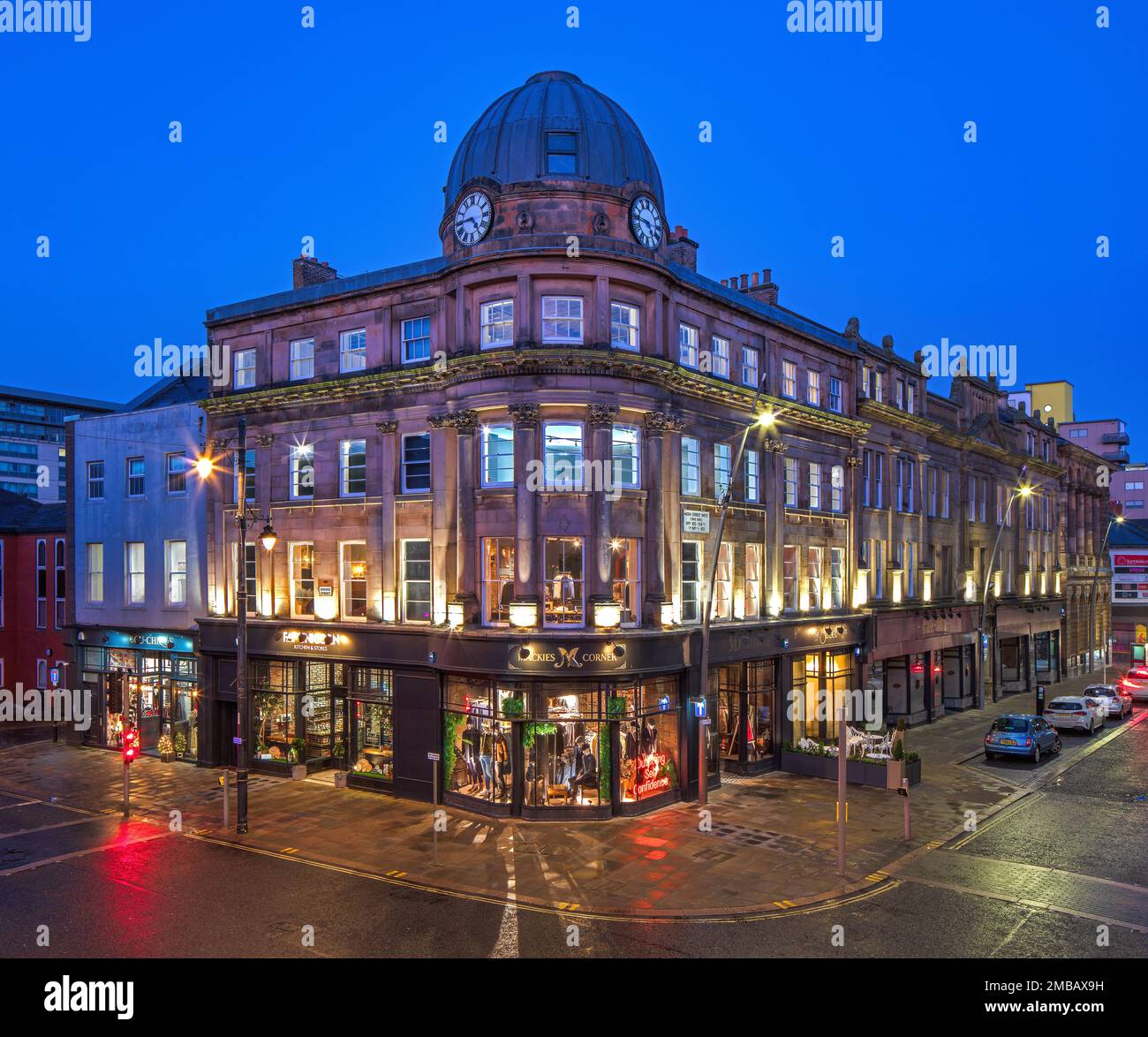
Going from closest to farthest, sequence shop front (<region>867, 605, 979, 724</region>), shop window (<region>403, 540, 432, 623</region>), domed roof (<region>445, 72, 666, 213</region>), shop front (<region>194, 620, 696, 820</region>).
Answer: shop front (<region>194, 620, 696, 820</region>), domed roof (<region>445, 72, 666, 213</region>), shop window (<region>403, 540, 432, 623</region>), shop front (<region>867, 605, 979, 724</region>)

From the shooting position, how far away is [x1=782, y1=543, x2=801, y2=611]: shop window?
106 ft

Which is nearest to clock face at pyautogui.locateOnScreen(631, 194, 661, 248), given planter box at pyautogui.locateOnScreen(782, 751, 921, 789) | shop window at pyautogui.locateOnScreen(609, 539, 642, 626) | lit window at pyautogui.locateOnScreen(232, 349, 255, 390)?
shop window at pyautogui.locateOnScreen(609, 539, 642, 626)

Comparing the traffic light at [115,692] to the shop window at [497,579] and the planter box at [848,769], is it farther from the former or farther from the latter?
the planter box at [848,769]

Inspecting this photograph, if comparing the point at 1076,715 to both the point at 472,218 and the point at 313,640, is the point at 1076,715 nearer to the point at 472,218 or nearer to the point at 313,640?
the point at 313,640

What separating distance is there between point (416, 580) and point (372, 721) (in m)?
4.86

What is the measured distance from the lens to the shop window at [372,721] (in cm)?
2752

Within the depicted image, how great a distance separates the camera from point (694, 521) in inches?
1096

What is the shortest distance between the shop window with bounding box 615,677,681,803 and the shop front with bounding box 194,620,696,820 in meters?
0.04

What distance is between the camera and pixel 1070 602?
62.6 metres

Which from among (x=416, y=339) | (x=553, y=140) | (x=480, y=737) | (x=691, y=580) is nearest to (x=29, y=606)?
(x=416, y=339)

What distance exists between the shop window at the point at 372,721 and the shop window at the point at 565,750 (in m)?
5.66

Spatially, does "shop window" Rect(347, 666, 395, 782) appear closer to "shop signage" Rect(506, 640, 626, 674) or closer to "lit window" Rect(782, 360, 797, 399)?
"shop signage" Rect(506, 640, 626, 674)
